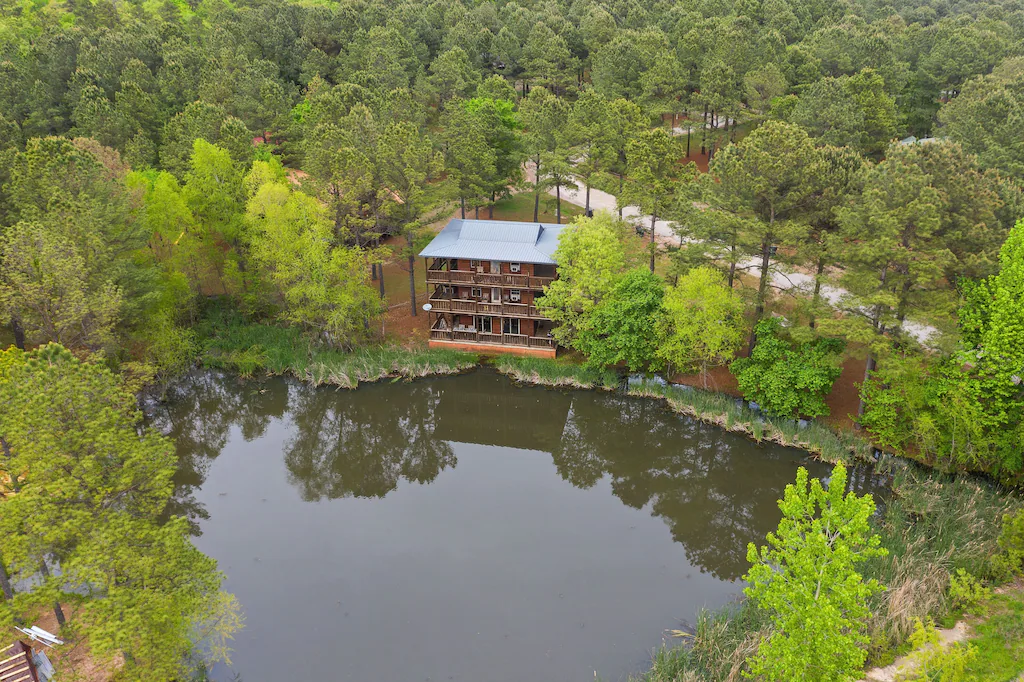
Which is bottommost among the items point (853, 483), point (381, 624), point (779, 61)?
point (381, 624)

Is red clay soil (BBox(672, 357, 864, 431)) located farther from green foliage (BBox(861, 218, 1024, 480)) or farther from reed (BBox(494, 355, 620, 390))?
reed (BBox(494, 355, 620, 390))

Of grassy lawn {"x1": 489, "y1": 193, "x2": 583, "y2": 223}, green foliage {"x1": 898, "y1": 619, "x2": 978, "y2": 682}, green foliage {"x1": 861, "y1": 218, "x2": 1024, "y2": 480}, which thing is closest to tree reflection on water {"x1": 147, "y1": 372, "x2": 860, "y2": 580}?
green foliage {"x1": 861, "y1": 218, "x2": 1024, "y2": 480}

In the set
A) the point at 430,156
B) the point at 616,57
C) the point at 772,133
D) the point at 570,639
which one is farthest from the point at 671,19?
the point at 570,639

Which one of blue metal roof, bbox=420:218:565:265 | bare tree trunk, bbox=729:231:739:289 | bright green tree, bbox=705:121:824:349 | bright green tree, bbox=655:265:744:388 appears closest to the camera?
bright green tree, bbox=705:121:824:349

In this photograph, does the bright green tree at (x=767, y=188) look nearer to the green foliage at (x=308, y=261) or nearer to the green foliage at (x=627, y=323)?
the green foliage at (x=627, y=323)

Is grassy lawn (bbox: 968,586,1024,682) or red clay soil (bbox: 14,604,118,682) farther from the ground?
grassy lawn (bbox: 968,586,1024,682)

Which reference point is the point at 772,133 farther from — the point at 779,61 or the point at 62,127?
the point at 62,127

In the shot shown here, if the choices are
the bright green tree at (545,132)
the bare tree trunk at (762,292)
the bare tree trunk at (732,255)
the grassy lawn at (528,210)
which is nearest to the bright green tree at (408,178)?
the bright green tree at (545,132)
